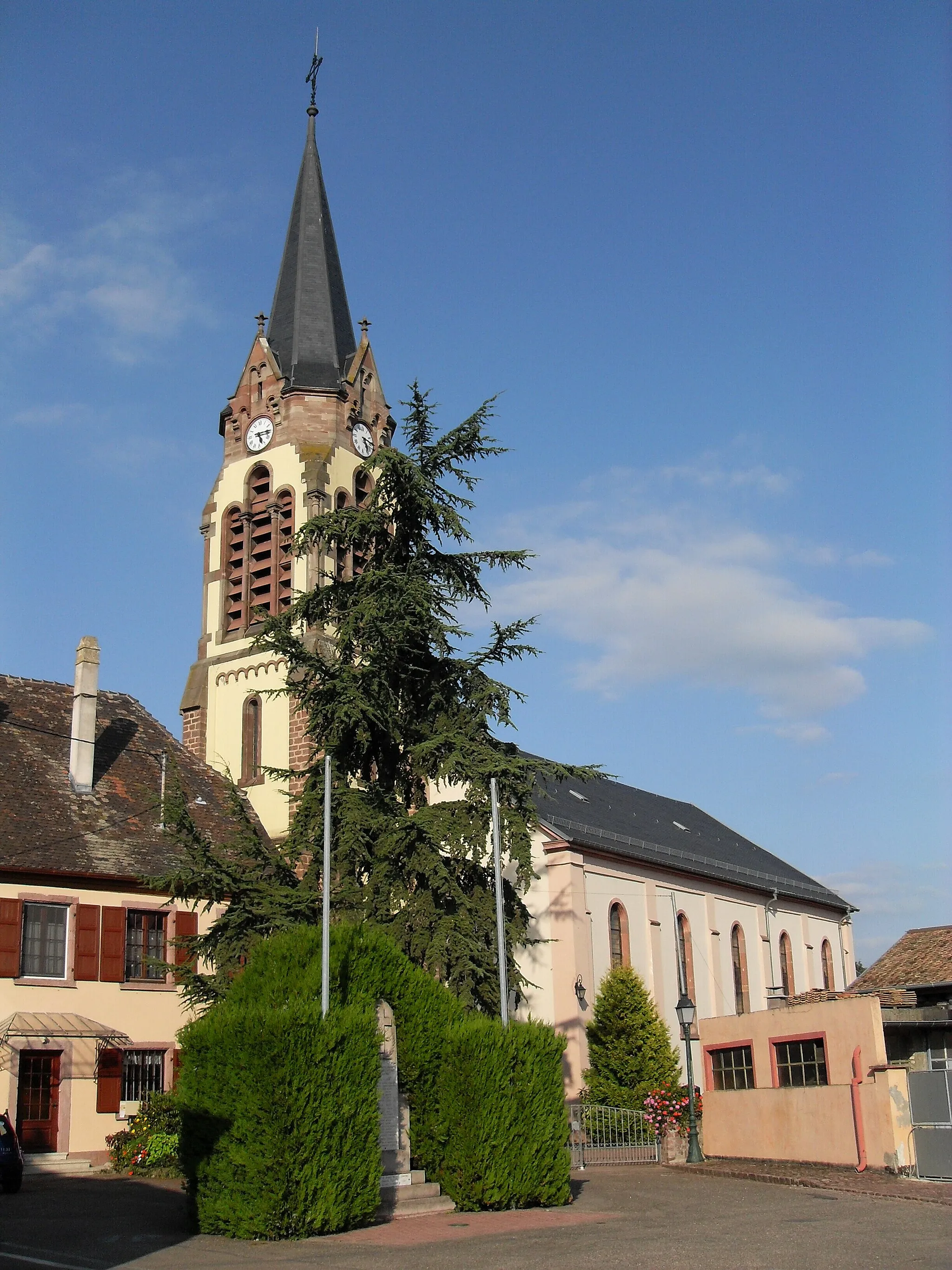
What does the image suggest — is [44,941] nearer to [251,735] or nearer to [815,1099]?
[251,735]

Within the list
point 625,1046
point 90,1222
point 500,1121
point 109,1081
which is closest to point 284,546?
point 625,1046

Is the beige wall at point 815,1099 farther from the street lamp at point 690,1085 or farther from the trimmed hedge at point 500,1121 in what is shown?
the trimmed hedge at point 500,1121

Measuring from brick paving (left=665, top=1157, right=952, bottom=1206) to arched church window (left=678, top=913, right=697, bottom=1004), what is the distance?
13.7 metres

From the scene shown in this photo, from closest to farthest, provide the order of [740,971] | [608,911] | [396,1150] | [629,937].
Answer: [396,1150] < [608,911] < [629,937] < [740,971]

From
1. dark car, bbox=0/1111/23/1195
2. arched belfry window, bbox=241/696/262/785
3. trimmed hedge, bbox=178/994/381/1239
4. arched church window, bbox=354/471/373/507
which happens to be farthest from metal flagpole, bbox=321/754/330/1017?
arched church window, bbox=354/471/373/507

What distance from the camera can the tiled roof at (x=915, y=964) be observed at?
27.7 meters

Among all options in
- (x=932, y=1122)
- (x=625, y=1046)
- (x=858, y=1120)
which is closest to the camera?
(x=932, y=1122)

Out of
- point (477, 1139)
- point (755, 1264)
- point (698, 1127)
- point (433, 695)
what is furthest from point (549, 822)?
point (755, 1264)

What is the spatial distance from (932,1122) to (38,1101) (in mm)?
15572

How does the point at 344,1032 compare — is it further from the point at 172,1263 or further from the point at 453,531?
the point at 453,531

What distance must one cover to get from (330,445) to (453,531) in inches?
667

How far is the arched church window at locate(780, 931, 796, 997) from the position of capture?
153 ft

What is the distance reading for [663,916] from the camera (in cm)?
3875

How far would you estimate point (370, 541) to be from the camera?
2512 centimetres
